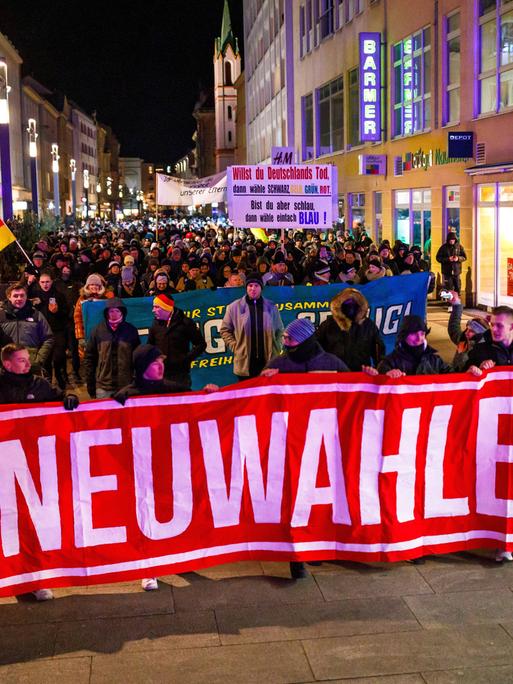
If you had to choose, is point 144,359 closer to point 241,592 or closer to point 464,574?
point 241,592

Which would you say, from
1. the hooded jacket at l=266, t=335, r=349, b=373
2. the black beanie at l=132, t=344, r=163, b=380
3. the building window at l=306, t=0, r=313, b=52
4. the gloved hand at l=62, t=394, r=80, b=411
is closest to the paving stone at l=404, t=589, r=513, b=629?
the hooded jacket at l=266, t=335, r=349, b=373

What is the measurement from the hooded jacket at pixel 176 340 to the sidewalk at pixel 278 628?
295cm

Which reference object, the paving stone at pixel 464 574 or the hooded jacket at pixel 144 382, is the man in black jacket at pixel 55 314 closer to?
the hooded jacket at pixel 144 382

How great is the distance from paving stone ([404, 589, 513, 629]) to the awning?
14.0 m

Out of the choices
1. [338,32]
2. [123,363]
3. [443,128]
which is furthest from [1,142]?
[123,363]

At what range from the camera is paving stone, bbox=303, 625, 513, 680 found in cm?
501

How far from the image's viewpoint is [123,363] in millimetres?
8875

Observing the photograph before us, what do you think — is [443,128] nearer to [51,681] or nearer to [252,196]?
[252,196]

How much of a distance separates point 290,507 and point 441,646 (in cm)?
136

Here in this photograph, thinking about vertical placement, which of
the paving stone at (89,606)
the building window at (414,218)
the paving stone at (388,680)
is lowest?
the paving stone at (388,680)

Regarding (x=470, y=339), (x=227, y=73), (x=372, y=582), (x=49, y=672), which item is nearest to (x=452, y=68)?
(x=470, y=339)

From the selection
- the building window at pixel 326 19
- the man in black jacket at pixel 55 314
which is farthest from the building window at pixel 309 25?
the man in black jacket at pixel 55 314

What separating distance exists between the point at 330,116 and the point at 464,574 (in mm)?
31479

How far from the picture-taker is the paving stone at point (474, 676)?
15.9 feet
